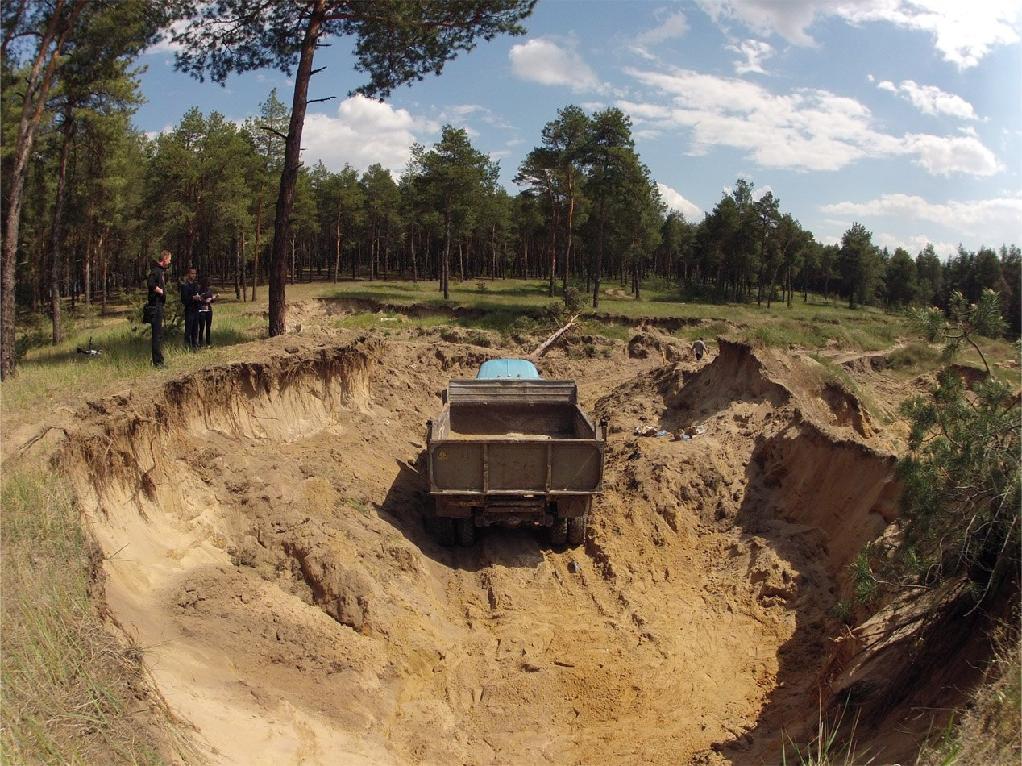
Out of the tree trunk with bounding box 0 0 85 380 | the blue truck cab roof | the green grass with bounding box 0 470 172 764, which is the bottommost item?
the green grass with bounding box 0 470 172 764

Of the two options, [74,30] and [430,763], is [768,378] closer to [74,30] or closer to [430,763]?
[430,763]

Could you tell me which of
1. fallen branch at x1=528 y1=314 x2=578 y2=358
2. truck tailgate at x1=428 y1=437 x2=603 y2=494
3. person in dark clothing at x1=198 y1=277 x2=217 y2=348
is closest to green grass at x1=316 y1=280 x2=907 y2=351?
fallen branch at x1=528 y1=314 x2=578 y2=358

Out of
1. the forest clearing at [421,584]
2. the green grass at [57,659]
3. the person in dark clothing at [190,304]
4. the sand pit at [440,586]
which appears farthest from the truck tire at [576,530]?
the person in dark clothing at [190,304]

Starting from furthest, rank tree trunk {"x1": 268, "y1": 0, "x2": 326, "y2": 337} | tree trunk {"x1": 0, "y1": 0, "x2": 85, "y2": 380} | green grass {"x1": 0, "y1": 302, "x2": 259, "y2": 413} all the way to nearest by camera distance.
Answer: tree trunk {"x1": 268, "y1": 0, "x2": 326, "y2": 337}, tree trunk {"x1": 0, "y1": 0, "x2": 85, "y2": 380}, green grass {"x1": 0, "y1": 302, "x2": 259, "y2": 413}

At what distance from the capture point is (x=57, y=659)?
5.00 metres

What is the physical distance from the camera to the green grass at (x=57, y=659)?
4391mm

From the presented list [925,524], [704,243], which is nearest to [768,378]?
[925,524]

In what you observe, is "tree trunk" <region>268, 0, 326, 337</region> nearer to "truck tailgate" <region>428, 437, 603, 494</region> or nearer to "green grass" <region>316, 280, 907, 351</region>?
"truck tailgate" <region>428, 437, 603, 494</region>

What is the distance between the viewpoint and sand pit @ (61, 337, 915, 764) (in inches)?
297

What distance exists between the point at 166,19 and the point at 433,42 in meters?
5.84

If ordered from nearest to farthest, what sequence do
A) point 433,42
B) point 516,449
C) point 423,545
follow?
point 516,449 → point 423,545 → point 433,42

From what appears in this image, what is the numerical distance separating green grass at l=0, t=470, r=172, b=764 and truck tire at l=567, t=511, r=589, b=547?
725 cm

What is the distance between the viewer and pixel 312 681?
7.70 m

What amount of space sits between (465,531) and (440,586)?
4.08ft
